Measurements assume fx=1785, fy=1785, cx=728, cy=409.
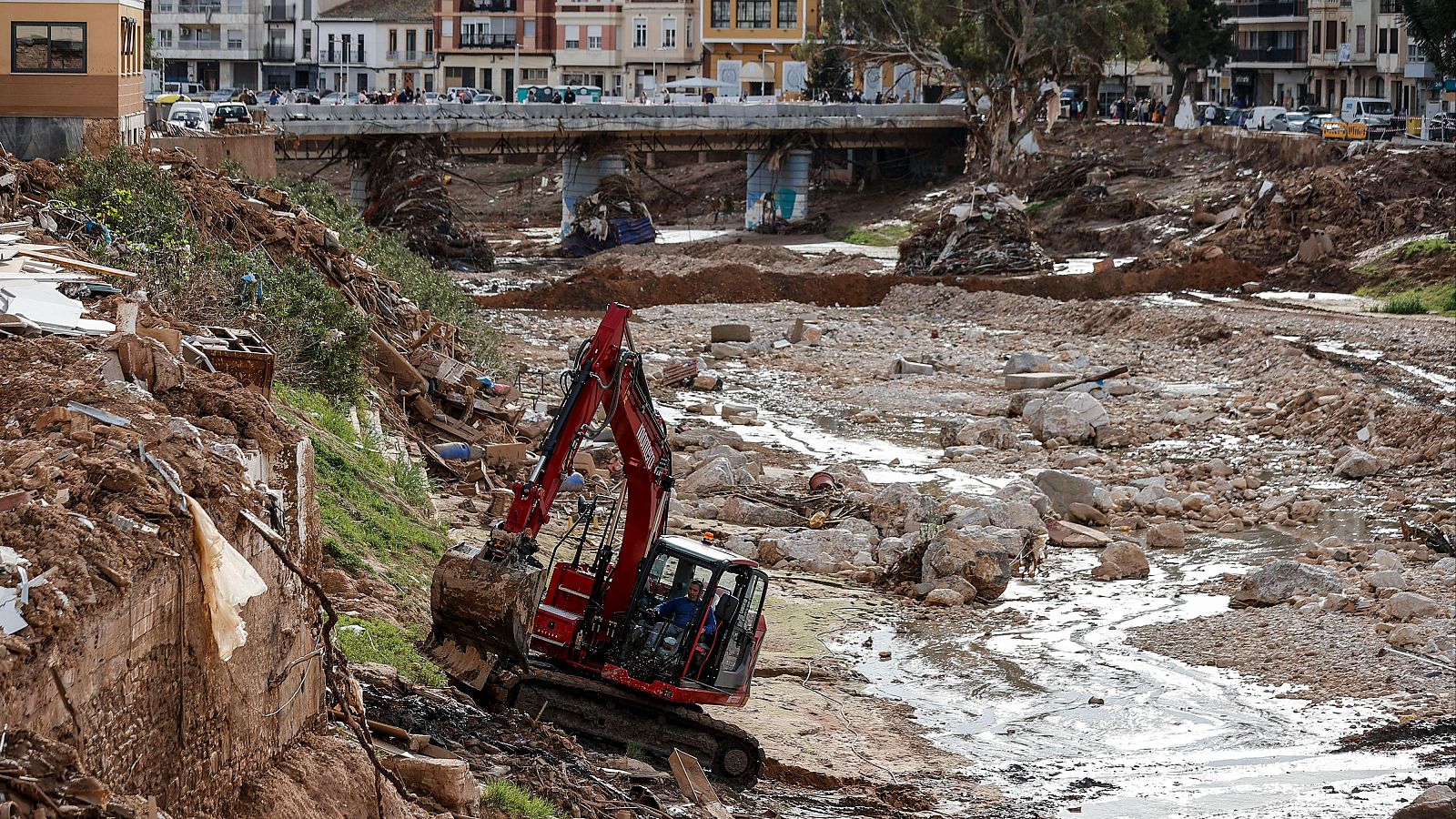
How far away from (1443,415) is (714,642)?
57.3 ft

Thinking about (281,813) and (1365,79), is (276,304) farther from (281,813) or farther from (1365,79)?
(1365,79)

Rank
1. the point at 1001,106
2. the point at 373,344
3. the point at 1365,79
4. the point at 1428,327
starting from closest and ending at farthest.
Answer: the point at 373,344 < the point at 1428,327 < the point at 1001,106 < the point at 1365,79

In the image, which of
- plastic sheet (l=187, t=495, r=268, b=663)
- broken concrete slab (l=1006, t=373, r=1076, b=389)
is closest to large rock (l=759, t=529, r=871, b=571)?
broken concrete slab (l=1006, t=373, r=1076, b=389)

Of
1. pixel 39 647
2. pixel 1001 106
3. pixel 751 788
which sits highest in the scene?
pixel 1001 106

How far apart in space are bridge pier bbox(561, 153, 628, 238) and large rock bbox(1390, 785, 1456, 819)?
166ft

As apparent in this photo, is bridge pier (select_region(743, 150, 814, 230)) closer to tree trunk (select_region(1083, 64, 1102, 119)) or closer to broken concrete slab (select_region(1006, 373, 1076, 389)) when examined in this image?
tree trunk (select_region(1083, 64, 1102, 119))

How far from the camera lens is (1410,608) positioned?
1827cm

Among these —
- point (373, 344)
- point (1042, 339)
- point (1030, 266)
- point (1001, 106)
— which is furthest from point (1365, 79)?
point (373, 344)

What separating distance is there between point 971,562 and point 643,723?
24.3ft

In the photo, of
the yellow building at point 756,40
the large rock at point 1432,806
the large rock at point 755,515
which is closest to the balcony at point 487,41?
the yellow building at point 756,40

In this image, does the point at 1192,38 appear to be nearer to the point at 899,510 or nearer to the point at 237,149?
the point at 237,149

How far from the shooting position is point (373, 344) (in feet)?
76.6

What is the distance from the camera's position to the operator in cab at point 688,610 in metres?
13.5

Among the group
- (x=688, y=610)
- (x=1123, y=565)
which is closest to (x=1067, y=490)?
(x=1123, y=565)
